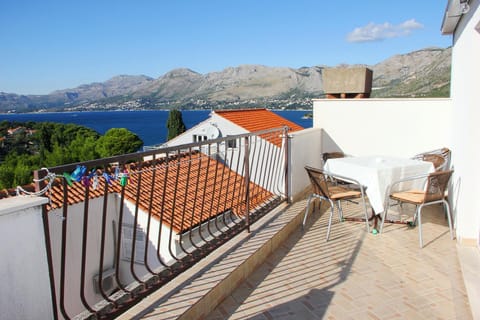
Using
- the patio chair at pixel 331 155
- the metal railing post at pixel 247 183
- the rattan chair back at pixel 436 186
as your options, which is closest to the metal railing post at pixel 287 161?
the metal railing post at pixel 247 183

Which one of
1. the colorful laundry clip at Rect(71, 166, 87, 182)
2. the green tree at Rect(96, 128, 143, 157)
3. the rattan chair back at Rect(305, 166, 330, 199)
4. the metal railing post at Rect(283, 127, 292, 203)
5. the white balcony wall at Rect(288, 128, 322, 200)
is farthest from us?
the green tree at Rect(96, 128, 143, 157)

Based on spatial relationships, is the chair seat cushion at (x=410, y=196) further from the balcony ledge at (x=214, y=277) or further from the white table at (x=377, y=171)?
the balcony ledge at (x=214, y=277)

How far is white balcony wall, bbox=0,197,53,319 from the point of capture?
1.34 metres

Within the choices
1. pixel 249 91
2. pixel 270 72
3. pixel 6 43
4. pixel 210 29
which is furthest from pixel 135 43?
pixel 270 72

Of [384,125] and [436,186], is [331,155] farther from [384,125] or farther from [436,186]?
[436,186]

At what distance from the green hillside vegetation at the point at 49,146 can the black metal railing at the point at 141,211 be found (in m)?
19.5

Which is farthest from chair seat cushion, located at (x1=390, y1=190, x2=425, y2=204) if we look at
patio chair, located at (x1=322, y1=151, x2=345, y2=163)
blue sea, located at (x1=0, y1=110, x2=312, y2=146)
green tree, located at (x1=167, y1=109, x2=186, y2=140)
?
blue sea, located at (x1=0, y1=110, x2=312, y2=146)

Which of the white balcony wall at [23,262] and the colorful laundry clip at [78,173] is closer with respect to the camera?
the white balcony wall at [23,262]

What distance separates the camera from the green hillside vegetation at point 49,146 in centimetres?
3225

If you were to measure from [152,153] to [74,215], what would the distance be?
10.4 metres

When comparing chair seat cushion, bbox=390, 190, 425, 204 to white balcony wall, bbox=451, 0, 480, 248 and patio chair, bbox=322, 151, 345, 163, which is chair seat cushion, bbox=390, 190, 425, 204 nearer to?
white balcony wall, bbox=451, 0, 480, 248

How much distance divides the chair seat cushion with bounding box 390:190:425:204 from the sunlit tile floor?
0.45m

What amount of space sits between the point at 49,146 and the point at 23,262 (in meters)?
54.9

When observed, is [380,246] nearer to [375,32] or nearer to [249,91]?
[375,32]
